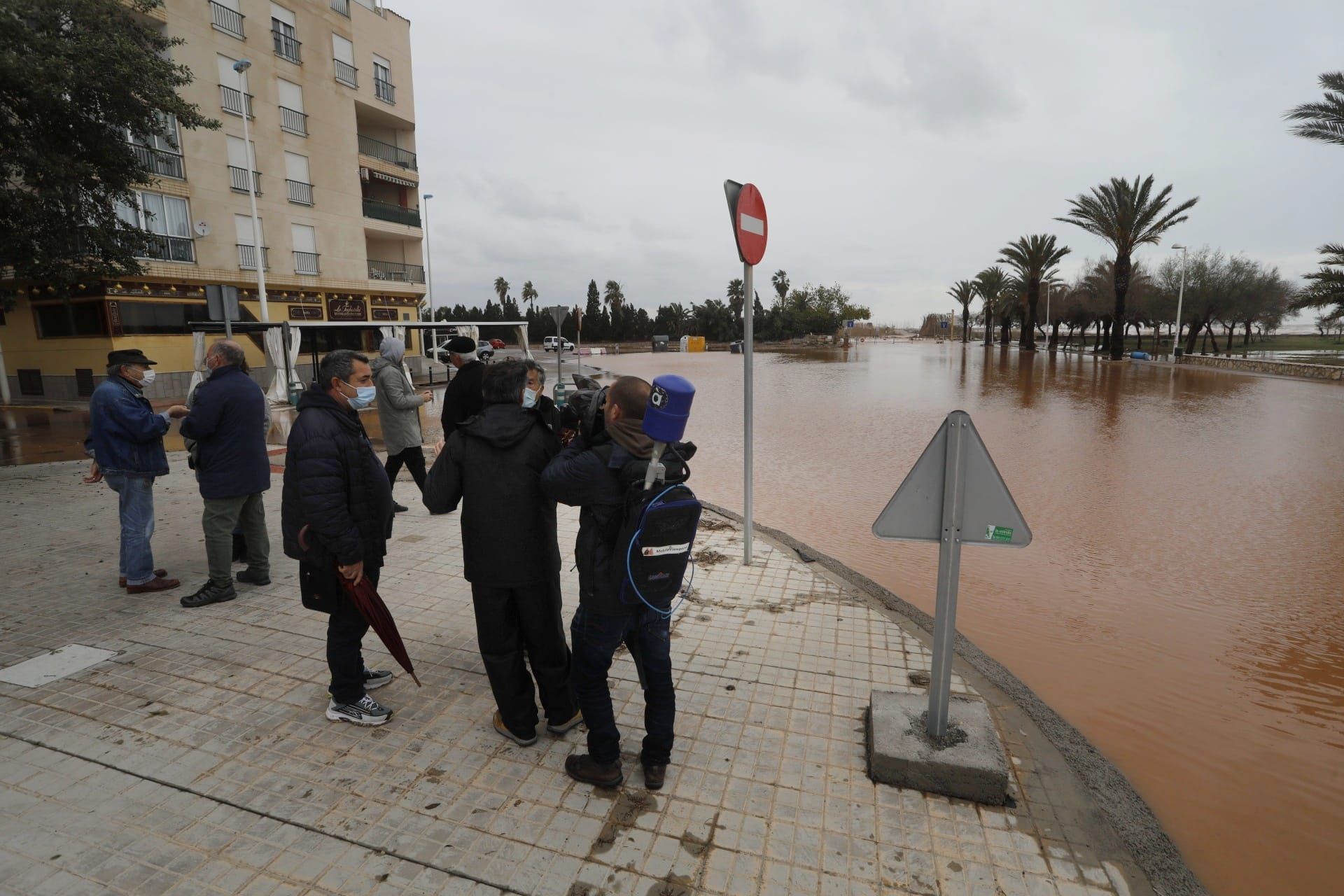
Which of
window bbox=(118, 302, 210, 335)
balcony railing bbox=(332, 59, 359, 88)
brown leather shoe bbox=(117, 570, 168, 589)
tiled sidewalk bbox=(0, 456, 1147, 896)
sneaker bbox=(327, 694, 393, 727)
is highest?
balcony railing bbox=(332, 59, 359, 88)

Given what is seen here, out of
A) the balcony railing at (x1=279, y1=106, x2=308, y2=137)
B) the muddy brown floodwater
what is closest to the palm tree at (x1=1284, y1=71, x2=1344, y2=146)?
the muddy brown floodwater

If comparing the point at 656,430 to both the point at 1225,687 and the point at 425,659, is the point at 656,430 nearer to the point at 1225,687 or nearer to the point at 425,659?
the point at 425,659

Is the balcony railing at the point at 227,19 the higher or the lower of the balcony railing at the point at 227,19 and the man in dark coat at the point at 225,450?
the higher

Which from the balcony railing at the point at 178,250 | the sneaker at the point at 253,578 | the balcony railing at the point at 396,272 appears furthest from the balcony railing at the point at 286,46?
the sneaker at the point at 253,578

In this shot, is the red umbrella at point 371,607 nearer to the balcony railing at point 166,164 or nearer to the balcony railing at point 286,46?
the balcony railing at point 166,164

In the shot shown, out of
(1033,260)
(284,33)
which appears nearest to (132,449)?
(284,33)

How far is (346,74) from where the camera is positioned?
27844 millimetres

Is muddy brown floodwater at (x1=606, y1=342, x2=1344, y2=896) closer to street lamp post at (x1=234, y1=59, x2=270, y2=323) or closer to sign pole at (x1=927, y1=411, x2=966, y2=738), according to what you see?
sign pole at (x1=927, y1=411, x2=966, y2=738)

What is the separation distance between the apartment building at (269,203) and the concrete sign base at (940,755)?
1860 cm

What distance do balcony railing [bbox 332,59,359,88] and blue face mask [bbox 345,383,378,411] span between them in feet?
98.0

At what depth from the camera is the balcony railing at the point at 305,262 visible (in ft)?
84.7

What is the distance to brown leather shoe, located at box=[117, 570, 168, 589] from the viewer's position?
5.07 m

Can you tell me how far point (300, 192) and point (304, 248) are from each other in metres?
2.03

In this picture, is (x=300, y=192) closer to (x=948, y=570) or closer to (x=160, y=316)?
(x=160, y=316)
